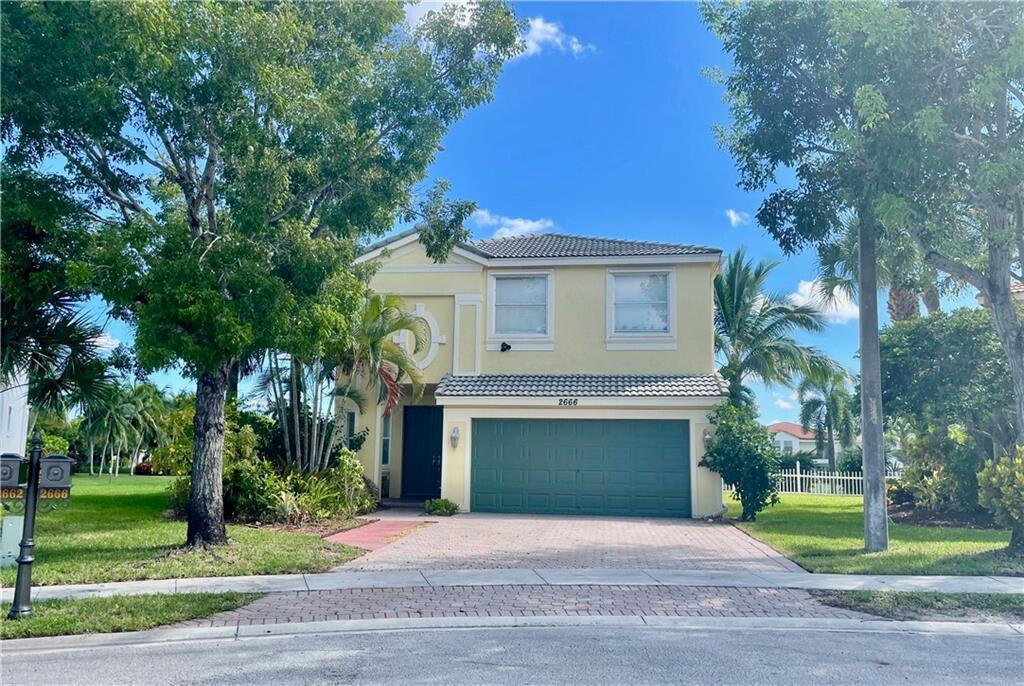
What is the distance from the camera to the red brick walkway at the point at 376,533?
13242mm

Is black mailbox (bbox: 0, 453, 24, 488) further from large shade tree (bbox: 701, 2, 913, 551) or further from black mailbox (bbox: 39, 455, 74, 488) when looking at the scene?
large shade tree (bbox: 701, 2, 913, 551)

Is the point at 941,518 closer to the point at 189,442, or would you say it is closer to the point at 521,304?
the point at 521,304

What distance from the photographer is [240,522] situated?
1530cm

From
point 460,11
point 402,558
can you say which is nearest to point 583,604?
point 402,558

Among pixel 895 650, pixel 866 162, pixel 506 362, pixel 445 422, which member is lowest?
pixel 895 650

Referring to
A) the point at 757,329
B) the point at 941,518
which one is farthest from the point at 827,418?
the point at 941,518

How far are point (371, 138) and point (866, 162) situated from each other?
7442 millimetres

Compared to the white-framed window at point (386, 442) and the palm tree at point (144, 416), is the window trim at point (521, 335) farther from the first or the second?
the palm tree at point (144, 416)

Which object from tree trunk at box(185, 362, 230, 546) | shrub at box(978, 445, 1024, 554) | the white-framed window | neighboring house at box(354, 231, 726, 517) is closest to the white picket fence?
neighboring house at box(354, 231, 726, 517)

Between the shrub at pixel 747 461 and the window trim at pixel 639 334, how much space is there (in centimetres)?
274

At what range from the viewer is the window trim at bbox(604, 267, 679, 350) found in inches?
771

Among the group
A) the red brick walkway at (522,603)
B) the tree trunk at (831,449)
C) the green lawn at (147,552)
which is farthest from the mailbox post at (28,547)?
the tree trunk at (831,449)

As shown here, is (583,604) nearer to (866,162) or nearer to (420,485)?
(866,162)

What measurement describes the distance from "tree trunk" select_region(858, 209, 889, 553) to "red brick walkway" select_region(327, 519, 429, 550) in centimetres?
787
